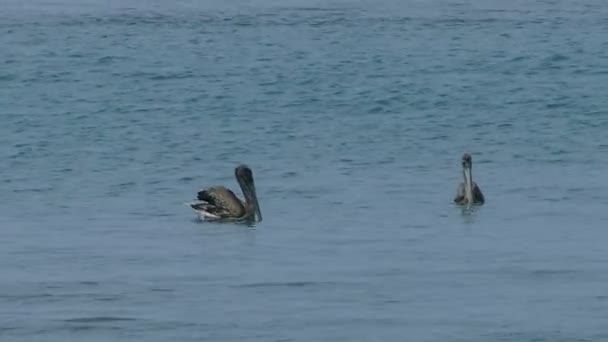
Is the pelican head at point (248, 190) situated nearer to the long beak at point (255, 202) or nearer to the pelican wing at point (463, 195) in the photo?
the long beak at point (255, 202)

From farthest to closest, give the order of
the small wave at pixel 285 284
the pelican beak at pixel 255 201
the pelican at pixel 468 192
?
1. the pelican at pixel 468 192
2. the pelican beak at pixel 255 201
3. the small wave at pixel 285 284

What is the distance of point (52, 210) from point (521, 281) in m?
6.66

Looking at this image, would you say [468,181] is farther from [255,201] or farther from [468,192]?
[255,201]

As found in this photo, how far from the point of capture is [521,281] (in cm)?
1571

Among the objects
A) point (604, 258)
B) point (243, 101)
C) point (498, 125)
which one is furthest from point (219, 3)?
point (604, 258)

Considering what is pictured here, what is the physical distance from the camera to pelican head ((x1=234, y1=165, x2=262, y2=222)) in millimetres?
20823

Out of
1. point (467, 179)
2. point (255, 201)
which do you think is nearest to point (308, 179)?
point (467, 179)

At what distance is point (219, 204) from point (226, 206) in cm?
17

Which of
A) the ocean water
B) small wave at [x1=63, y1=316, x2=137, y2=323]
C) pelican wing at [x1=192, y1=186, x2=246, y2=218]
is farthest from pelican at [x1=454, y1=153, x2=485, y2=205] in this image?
small wave at [x1=63, y1=316, x2=137, y2=323]

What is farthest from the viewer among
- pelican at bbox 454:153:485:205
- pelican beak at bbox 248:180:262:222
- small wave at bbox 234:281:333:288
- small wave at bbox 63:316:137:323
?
pelican at bbox 454:153:485:205

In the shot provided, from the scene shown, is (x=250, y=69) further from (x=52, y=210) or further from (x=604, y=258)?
(x=604, y=258)

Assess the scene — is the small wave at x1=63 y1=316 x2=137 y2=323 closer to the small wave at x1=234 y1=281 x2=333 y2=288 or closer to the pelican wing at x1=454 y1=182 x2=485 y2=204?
the small wave at x1=234 y1=281 x2=333 y2=288

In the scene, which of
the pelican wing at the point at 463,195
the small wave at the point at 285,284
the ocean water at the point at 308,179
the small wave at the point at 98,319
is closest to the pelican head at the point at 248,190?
the ocean water at the point at 308,179

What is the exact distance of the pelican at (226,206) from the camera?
20.7 m
